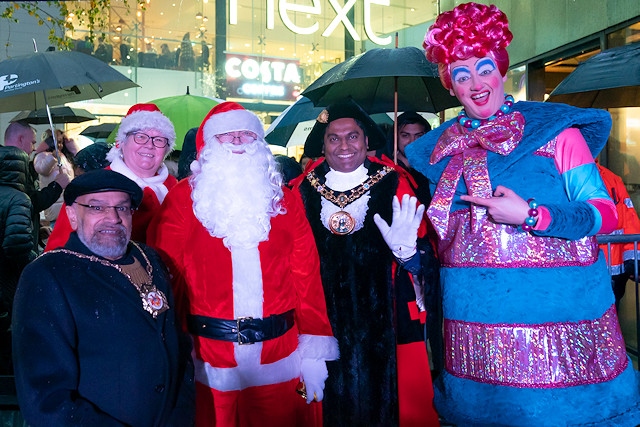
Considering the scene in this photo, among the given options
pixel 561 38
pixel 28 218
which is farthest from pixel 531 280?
pixel 561 38

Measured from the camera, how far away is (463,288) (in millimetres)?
2393

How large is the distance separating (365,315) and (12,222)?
3.30 meters

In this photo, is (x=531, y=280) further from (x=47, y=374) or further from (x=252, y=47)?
(x=252, y=47)

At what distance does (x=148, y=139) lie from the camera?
385cm

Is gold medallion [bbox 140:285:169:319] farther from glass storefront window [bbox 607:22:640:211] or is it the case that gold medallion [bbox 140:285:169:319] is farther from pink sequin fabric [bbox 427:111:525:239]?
glass storefront window [bbox 607:22:640:211]

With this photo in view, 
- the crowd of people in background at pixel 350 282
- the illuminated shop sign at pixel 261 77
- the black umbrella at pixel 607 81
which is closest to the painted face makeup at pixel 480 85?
the crowd of people in background at pixel 350 282

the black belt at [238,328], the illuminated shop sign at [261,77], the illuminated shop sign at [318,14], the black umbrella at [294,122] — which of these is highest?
the illuminated shop sign at [318,14]

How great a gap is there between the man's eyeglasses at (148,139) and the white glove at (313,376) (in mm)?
1669

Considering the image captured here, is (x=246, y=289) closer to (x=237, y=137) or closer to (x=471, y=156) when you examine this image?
(x=237, y=137)

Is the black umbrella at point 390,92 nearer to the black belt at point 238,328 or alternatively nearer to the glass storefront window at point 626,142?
the black belt at point 238,328

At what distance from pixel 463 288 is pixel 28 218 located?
13.8 ft

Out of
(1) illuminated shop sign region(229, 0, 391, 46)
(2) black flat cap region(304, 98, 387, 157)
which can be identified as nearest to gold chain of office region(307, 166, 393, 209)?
(2) black flat cap region(304, 98, 387, 157)

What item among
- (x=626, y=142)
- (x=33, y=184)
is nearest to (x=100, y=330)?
(x=33, y=184)

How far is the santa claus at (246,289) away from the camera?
3.01 m
